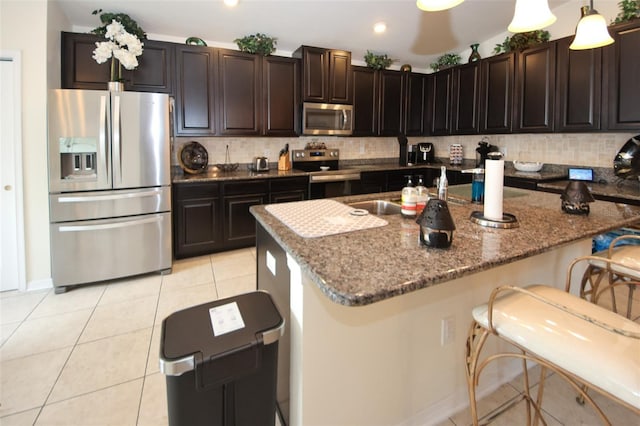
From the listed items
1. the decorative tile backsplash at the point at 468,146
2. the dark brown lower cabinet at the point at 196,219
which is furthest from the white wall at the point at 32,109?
the decorative tile backsplash at the point at 468,146

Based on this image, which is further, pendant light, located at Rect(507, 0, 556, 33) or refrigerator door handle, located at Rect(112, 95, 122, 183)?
refrigerator door handle, located at Rect(112, 95, 122, 183)

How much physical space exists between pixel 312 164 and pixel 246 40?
1.72m

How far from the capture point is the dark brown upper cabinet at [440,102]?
4773 mm

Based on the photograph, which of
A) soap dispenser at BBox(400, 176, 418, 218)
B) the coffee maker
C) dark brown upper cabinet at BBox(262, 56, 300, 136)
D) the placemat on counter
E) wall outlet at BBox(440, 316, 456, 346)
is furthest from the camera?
the coffee maker

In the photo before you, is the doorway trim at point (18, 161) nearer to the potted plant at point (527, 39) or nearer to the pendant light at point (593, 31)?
the pendant light at point (593, 31)

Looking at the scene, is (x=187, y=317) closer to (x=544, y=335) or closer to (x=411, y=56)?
(x=544, y=335)

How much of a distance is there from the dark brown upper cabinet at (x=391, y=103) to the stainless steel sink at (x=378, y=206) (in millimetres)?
3057

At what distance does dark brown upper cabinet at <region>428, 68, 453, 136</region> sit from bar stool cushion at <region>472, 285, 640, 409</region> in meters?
4.08

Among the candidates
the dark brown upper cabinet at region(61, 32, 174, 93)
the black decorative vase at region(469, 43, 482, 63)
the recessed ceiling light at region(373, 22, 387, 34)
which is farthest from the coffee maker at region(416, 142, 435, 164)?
the dark brown upper cabinet at region(61, 32, 174, 93)

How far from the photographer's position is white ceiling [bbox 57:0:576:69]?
333 cm

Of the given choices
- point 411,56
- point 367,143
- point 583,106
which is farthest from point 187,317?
point 411,56

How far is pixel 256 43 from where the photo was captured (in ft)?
12.8

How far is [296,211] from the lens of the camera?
1.72 m

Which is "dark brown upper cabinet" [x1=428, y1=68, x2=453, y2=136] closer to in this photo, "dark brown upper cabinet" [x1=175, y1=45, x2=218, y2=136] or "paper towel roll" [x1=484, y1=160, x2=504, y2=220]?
"dark brown upper cabinet" [x1=175, y1=45, x2=218, y2=136]
